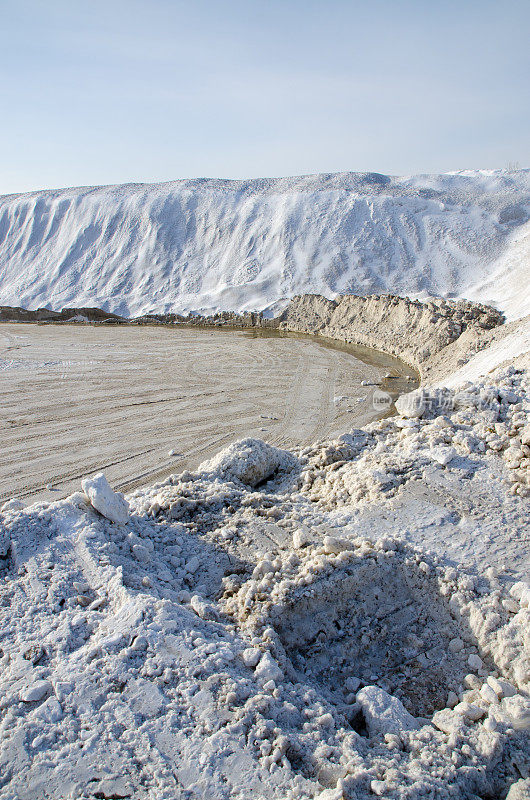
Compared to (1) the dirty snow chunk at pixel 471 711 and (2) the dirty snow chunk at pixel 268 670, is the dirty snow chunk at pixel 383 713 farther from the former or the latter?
(2) the dirty snow chunk at pixel 268 670

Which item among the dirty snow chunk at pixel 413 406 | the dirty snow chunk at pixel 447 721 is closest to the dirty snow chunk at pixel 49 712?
the dirty snow chunk at pixel 447 721

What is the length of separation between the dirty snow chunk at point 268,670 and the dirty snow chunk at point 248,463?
275cm

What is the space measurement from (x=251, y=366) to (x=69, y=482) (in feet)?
25.0

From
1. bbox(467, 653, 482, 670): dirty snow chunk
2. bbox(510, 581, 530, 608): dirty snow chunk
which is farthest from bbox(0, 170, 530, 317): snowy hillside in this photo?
bbox(467, 653, 482, 670): dirty snow chunk

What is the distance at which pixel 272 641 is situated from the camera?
319 cm

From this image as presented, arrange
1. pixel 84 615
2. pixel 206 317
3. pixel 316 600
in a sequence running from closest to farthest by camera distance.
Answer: pixel 84 615, pixel 316 600, pixel 206 317

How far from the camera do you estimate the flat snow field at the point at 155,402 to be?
8.21 m

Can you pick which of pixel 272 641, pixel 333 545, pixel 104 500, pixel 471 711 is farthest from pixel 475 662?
pixel 104 500

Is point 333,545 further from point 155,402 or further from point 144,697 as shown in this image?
point 155,402

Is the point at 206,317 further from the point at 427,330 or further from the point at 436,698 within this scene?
the point at 436,698

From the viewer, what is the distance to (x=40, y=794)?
221 cm

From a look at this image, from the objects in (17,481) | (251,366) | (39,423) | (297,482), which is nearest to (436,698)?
(297,482)

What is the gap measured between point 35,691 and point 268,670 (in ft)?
4.22

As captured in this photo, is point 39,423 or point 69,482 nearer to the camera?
point 69,482
